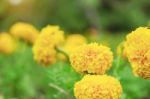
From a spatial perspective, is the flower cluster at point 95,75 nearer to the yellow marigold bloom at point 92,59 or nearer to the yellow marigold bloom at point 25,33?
the yellow marigold bloom at point 92,59

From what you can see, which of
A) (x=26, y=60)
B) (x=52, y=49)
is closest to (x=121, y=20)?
(x=26, y=60)

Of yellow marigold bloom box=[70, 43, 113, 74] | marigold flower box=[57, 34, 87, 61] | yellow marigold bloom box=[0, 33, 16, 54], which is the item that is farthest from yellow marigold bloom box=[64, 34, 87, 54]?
yellow marigold bloom box=[70, 43, 113, 74]

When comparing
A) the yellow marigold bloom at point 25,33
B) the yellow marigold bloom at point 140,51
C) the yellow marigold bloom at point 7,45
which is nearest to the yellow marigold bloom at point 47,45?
the yellow marigold bloom at point 140,51

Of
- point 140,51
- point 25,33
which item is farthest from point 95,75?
point 25,33

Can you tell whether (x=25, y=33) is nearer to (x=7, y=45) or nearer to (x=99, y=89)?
(x=7, y=45)

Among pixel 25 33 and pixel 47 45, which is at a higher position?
pixel 25 33

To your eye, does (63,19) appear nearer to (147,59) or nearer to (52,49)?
(52,49)
